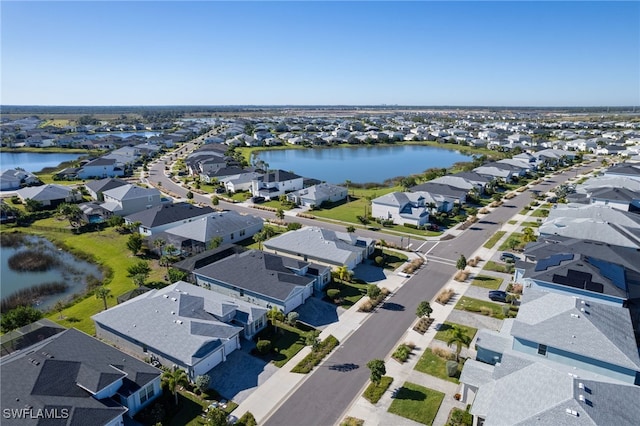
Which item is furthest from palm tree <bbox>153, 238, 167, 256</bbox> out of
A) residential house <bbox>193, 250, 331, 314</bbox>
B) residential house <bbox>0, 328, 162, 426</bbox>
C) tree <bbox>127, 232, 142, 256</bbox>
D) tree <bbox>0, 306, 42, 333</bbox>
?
residential house <bbox>0, 328, 162, 426</bbox>

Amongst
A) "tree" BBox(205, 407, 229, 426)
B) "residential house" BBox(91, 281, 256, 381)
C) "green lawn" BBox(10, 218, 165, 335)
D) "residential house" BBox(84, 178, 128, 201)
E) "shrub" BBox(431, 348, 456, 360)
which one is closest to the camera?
"tree" BBox(205, 407, 229, 426)

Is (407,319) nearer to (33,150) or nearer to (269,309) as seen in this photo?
(269,309)

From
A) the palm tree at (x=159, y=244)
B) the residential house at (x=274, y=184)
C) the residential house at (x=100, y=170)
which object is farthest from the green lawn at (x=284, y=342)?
the residential house at (x=100, y=170)

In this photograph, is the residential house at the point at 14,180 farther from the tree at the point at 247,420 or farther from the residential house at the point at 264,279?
the tree at the point at 247,420

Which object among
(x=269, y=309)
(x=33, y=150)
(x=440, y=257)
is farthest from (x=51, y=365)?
(x=33, y=150)

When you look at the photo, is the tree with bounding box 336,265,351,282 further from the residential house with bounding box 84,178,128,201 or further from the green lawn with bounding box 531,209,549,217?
the residential house with bounding box 84,178,128,201

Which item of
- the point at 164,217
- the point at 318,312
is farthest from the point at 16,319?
the point at 164,217
